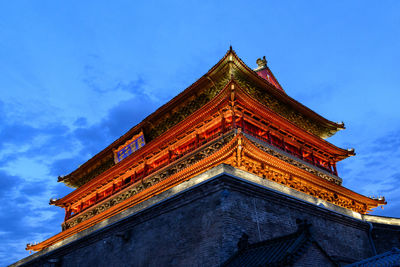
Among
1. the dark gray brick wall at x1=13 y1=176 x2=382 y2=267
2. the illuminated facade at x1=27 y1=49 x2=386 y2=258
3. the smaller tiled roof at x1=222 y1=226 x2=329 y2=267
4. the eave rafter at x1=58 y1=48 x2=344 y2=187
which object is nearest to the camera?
the smaller tiled roof at x1=222 y1=226 x2=329 y2=267

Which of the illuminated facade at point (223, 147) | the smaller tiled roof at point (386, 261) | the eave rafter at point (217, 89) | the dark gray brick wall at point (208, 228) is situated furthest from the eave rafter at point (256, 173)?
the smaller tiled roof at point (386, 261)

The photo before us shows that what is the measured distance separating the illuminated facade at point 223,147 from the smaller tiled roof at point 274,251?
17.8 ft

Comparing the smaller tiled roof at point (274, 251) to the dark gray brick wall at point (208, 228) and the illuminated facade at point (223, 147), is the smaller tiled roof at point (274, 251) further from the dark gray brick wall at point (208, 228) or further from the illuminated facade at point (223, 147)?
the illuminated facade at point (223, 147)

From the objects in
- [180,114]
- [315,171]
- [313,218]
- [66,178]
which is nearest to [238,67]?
[180,114]

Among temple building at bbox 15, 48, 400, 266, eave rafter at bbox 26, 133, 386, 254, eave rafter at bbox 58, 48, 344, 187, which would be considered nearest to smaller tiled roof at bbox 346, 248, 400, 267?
temple building at bbox 15, 48, 400, 266

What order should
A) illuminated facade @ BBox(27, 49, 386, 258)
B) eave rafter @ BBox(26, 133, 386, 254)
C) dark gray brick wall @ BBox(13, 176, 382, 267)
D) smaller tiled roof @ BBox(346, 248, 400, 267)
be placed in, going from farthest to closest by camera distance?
illuminated facade @ BBox(27, 49, 386, 258) < eave rafter @ BBox(26, 133, 386, 254) < dark gray brick wall @ BBox(13, 176, 382, 267) < smaller tiled roof @ BBox(346, 248, 400, 267)

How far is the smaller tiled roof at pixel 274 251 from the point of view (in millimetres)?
7949

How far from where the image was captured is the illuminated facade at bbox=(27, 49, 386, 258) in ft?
55.2

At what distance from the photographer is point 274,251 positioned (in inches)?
339

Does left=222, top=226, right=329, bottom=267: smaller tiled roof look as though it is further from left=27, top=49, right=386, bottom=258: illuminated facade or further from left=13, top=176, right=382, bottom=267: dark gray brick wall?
left=27, top=49, right=386, bottom=258: illuminated facade

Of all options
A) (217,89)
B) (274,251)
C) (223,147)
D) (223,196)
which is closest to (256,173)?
(223,147)

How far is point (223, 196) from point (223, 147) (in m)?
5.13

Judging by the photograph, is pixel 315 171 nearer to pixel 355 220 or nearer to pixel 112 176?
pixel 355 220

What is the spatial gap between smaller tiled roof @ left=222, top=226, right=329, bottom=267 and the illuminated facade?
17.8 feet
